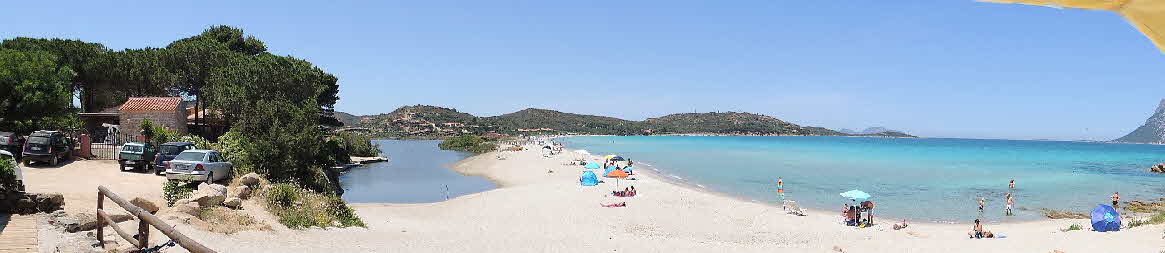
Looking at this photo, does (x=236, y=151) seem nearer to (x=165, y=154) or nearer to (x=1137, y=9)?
(x=165, y=154)

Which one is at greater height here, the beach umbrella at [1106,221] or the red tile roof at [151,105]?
the red tile roof at [151,105]

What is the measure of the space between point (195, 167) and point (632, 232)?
12.8 m

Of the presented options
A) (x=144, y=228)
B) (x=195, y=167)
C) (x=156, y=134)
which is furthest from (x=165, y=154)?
(x=144, y=228)

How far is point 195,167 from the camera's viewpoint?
1722cm

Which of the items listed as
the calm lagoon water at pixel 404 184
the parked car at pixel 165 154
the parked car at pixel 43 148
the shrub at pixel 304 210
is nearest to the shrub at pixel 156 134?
the parked car at pixel 43 148

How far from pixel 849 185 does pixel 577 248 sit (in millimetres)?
29787

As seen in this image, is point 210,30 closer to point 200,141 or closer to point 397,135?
point 200,141

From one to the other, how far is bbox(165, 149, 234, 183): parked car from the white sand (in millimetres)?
4519

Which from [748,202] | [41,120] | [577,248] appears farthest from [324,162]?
[748,202]

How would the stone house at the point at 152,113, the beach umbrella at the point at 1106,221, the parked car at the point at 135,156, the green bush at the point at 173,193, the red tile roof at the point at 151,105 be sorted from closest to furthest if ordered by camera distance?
1. the green bush at the point at 173,193
2. the beach umbrella at the point at 1106,221
3. the parked car at the point at 135,156
4. the stone house at the point at 152,113
5. the red tile roof at the point at 151,105

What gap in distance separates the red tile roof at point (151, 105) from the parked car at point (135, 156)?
490 inches

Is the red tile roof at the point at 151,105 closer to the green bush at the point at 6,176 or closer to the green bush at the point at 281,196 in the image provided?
the green bush at the point at 281,196

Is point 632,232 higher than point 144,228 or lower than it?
lower

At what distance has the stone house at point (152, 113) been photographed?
3102 centimetres
